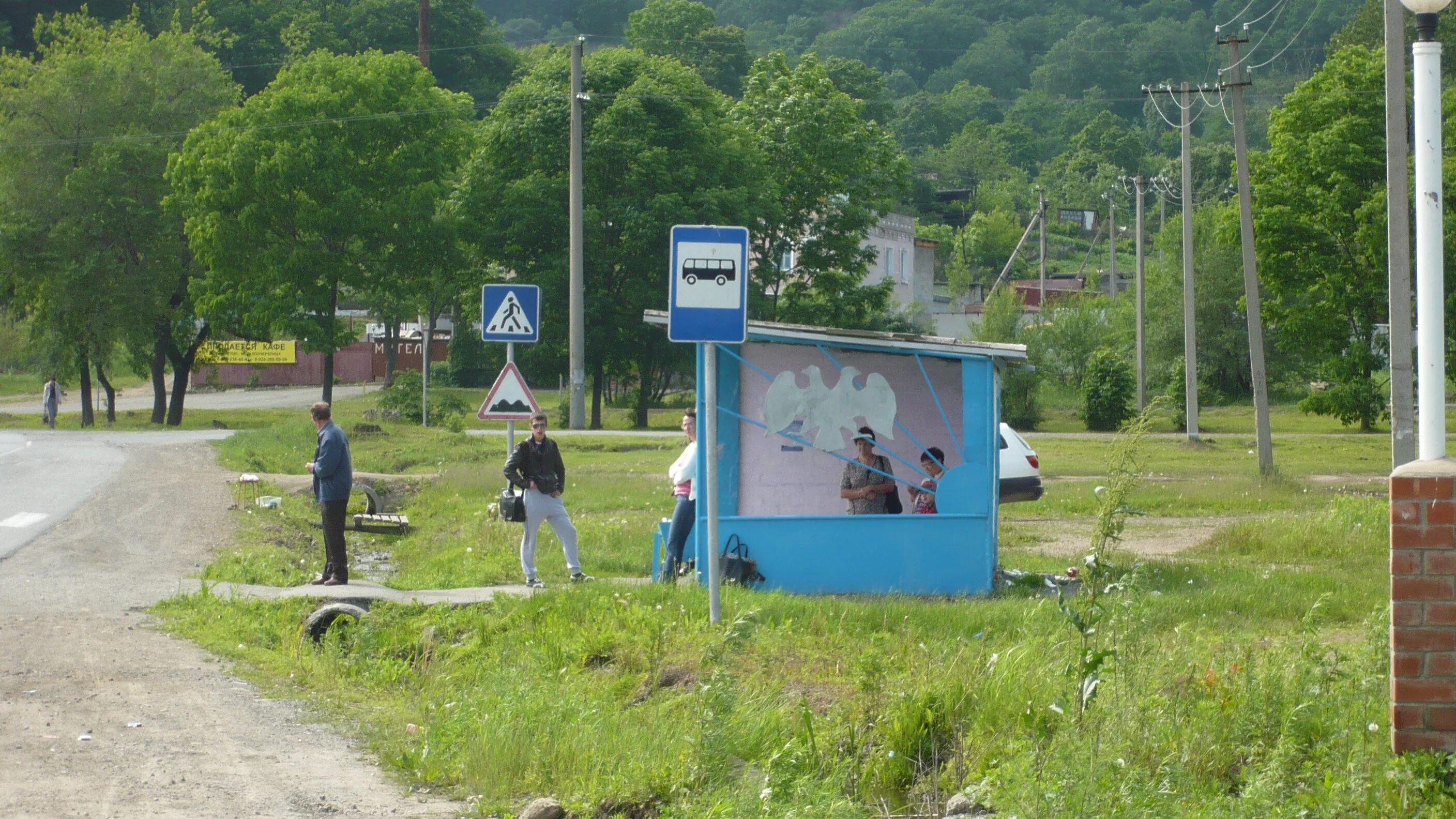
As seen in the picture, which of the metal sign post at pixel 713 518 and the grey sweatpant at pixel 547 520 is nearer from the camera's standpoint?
the metal sign post at pixel 713 518

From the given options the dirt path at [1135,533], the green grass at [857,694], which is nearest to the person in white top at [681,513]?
the green grass at [857,694]

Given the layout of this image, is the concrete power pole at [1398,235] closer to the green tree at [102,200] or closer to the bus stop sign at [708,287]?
the bus stop sign at [708,287]

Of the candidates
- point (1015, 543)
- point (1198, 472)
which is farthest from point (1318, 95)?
point (1015, 543)

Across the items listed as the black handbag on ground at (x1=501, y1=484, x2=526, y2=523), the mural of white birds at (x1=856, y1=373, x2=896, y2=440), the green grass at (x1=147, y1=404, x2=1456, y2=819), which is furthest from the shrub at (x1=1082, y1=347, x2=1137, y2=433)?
the black handbag on ground at (x1=501, y1=484, x2=526, y2=523)

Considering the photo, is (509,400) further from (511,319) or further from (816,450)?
(816,450)

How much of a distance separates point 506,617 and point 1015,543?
8.89 metres

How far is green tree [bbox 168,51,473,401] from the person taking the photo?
43.6 metres

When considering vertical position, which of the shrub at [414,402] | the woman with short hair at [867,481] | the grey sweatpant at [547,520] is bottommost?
the grey sweatpant at [547,520]

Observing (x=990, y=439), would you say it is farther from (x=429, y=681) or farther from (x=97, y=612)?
(x=97, y=612)

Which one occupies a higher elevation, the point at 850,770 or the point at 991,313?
the point at 991,313

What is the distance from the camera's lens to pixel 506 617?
10758 mm

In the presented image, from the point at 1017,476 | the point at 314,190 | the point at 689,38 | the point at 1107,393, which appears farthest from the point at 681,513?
the point at 689,38

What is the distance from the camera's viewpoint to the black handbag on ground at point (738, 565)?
1248 centimetres

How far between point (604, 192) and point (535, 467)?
37.3 meters
